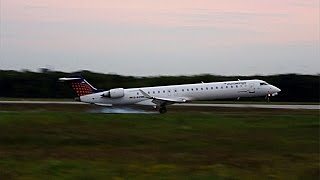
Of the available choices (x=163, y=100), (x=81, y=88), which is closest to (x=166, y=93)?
(x=163, y=100)

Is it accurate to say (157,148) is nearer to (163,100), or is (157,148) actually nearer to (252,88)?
(163,100)

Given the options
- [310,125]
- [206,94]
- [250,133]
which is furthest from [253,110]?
[250,133]

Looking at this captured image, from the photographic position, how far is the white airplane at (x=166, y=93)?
51.1 metres

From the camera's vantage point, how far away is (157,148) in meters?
24.3

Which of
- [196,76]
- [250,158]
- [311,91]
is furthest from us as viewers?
[196,76]

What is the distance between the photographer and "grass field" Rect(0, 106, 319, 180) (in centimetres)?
1691

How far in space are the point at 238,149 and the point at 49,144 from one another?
7.70 meters

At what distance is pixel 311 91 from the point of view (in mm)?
69875

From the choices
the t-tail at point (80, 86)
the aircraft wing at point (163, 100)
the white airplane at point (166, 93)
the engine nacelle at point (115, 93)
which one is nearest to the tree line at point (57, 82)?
the white airplane at point (166, 93)

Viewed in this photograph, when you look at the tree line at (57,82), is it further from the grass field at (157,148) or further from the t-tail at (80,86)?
the grass field at (157,148)

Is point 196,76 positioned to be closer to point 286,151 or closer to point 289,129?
point 289,129

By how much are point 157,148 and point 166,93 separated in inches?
1060

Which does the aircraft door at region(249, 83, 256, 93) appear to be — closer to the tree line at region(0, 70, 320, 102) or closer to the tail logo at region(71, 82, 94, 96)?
the tail logo at region(71, 82, 94, 96)

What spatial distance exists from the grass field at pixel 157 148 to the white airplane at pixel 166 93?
41.2 ft
